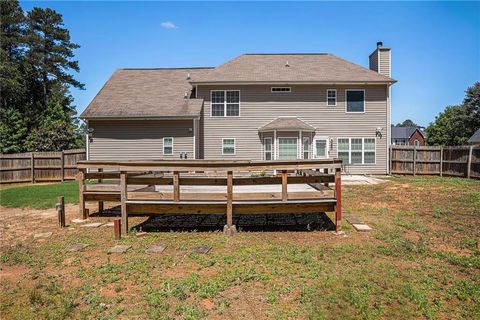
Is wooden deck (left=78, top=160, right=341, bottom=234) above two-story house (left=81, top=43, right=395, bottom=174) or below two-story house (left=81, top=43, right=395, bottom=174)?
below

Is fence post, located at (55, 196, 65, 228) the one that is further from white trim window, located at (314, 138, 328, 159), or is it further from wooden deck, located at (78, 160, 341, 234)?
white trim window, located at (314, 138, 328, 159)

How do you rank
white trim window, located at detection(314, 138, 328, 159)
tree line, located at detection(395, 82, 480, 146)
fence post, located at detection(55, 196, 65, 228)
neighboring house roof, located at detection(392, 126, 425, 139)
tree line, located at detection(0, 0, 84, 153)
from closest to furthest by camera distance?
fence post, located at detection(55, 196, 65, 228)
white trim window, located at detection(314, 138, 328, 159)
tree line, located at detection(0, 0, 84, 153)
tree line, located at detection(395, 82, 480, 146)
neighboring house roof, located at detection(392, 126, 425, 139)

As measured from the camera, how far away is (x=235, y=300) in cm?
353

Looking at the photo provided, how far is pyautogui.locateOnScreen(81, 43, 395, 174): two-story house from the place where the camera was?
1780cm

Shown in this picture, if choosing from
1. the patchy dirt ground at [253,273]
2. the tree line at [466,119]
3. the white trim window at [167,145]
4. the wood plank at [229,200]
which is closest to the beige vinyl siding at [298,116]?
the white trim window at [167,145]

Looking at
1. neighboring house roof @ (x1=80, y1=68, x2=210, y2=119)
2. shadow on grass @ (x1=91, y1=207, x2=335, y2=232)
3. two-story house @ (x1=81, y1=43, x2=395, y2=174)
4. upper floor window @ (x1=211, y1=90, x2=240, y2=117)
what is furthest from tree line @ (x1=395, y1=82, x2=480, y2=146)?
shadow on grass @ (x1=91, y1=207, x2=335, y2=232)

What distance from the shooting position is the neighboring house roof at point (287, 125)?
1728 cm

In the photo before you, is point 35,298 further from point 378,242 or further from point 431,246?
point 431,246

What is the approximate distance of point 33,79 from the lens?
127 ft

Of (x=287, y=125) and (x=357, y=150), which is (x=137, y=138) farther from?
(x=357, y=150)

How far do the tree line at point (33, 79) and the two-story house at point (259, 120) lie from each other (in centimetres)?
1295

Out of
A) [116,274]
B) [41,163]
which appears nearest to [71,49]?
Answer: [41,163]

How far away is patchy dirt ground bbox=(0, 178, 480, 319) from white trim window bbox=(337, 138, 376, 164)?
11398 millimetres

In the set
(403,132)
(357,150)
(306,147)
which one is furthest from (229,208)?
(403,132)
